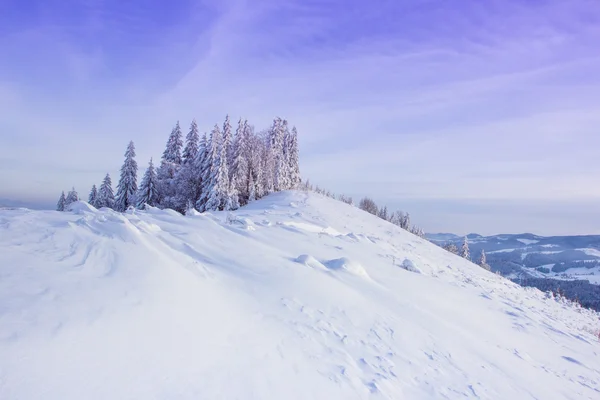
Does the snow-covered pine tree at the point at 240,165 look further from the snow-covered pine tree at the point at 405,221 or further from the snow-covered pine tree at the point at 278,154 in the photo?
the snow-covered pine tree at the point at 405,221

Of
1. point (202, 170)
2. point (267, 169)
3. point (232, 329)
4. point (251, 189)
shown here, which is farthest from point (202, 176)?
point (232, 329)

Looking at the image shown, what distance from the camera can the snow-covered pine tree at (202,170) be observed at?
37375 millimetres

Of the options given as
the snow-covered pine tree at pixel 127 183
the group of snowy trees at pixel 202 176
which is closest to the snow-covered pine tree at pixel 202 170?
the group of snowy trees at pixel 202 176

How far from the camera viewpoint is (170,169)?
131 ft

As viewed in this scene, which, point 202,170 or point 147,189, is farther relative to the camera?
point 202,170

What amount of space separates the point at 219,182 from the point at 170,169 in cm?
823

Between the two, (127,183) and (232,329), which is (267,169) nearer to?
(127,183)

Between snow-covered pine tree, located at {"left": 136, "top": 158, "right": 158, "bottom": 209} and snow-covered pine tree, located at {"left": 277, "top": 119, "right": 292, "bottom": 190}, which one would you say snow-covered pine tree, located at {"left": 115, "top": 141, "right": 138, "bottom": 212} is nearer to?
snow-covered pine tree, located at {"left": 136, "top": 158, "right": 158, "bottom": 209}

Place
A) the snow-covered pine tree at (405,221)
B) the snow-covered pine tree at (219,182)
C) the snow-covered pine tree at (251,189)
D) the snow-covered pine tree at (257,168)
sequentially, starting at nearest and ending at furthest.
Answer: the snow-covered pine tree at (219,182) < the snow-covered pine tree at (251,189) < the snow-covered pine tree at (257,168) < the snow-covered pine tree at (405,221)

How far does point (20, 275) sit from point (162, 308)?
1954 millimetres

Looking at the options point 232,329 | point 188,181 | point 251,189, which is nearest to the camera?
point 232,329

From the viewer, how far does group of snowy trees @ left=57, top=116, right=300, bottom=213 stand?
36.3 m

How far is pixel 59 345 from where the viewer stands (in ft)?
12.1

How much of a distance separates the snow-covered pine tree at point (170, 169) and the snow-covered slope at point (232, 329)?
30.1m
